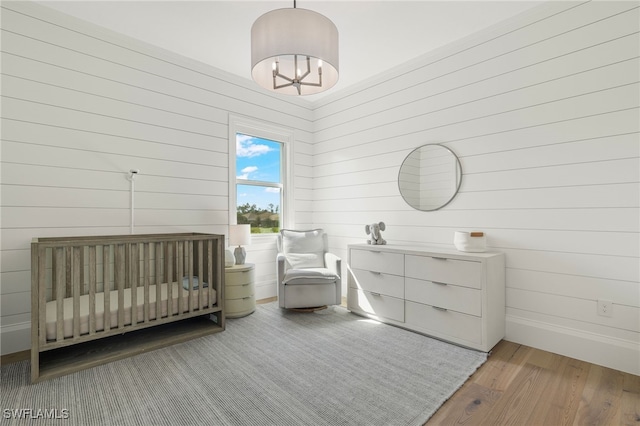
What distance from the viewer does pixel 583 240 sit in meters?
2.20

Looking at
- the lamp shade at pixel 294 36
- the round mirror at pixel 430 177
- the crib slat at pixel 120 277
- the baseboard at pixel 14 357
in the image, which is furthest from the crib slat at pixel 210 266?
the round mirror at pixel 430 177

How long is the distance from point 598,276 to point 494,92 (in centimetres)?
164

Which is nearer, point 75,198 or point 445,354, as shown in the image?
point 445,354

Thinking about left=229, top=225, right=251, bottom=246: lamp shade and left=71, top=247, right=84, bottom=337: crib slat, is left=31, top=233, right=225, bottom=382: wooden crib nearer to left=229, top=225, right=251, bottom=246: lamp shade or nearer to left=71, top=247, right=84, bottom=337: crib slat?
left=71, top=247, right=84, bottom=337: crib slat

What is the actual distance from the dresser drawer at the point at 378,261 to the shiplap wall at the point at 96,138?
1.58 meters

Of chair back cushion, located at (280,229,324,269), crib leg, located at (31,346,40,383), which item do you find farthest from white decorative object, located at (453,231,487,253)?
crib leg, located at (31,346,40,383)

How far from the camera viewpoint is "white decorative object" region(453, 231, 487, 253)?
2.54 meters

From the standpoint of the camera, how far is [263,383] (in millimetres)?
1899

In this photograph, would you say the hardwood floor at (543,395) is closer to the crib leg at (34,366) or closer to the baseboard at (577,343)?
the baseboard at (577,343)

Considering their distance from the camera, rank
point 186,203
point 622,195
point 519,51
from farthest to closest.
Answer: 1. point 186,203
2. point 519,51
3. point 622,195

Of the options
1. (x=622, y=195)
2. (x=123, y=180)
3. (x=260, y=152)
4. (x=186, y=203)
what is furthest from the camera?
(x=260, y=152)

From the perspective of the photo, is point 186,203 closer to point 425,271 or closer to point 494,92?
point 425,271

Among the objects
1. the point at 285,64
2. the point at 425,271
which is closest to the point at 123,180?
the point at 285,64

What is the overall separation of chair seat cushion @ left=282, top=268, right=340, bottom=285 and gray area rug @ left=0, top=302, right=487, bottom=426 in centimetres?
58
